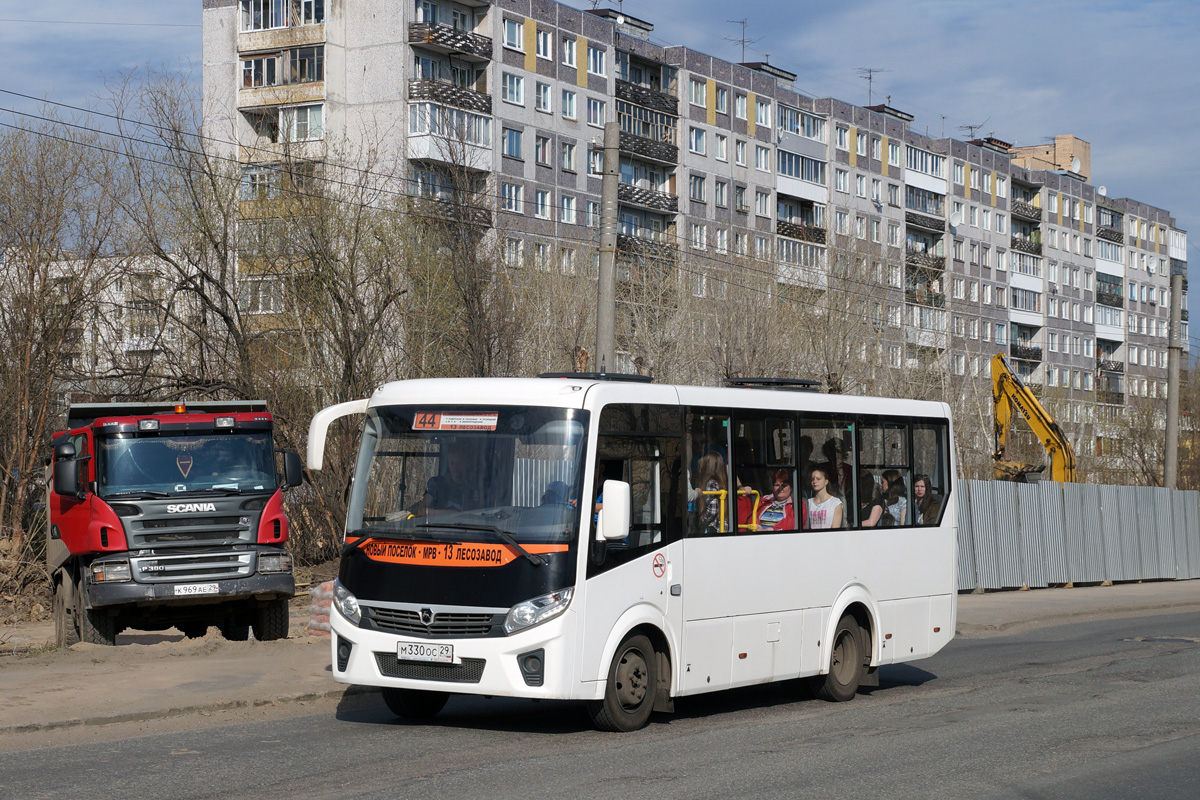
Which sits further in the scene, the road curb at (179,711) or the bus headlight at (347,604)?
the bus headlight at (347,604)

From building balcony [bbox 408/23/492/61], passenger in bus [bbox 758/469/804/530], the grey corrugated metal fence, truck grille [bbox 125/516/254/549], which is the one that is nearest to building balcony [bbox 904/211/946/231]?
building balcony [bbox 408/23/492/61]

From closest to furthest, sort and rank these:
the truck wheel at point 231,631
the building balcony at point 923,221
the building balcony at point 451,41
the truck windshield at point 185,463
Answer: the truck windshield at point 185,463 < the truck wheel at point 231,631 < the building balcony at point 451,41 < the building balcony at point 923,221

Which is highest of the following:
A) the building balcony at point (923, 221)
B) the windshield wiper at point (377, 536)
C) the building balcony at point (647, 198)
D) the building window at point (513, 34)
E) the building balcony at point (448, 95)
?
the building window at point (513, 34)

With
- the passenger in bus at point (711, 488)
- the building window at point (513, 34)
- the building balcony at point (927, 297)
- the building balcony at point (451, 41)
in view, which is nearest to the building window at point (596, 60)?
the building window at point (513, 34)

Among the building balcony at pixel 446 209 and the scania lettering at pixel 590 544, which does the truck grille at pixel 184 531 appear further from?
the building balcony at pixel 446 209

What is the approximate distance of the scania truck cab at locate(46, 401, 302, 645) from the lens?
16688mm

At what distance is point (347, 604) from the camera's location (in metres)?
10.8

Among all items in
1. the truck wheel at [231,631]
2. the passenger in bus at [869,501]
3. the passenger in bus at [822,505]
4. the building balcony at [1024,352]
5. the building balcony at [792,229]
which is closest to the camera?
the passenger in bus at [822,505]

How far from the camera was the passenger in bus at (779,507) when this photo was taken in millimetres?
12266

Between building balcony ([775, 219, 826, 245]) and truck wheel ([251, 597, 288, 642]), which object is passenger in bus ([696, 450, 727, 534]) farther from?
building balcony ([775, 219, 826, 245])

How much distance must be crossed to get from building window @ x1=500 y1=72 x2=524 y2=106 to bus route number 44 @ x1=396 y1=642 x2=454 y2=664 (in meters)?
54.8

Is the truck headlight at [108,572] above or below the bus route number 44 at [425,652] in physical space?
above

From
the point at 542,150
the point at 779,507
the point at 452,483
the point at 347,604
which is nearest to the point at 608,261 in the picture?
the point at 779,507

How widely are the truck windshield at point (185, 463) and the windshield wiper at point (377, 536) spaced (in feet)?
22.0
